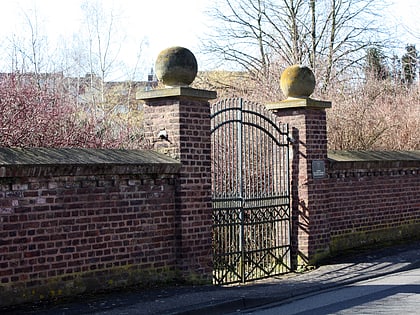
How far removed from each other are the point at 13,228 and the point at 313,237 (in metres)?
5.56

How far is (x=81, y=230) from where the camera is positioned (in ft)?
26.3

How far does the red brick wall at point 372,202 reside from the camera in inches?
477

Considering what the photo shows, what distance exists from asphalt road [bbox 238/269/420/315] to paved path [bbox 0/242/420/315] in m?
0.22

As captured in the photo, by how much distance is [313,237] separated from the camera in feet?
37.0

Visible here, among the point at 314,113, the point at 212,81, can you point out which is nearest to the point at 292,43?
the point at 212,81

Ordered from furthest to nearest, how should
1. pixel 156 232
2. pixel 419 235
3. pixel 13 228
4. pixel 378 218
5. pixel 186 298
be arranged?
pixel 419 235 < pixel 378 218 < pixel 156 232 < pixel 186 298 < pixel 13 228

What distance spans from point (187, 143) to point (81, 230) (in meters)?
2.05

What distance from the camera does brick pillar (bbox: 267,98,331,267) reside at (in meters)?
11.2

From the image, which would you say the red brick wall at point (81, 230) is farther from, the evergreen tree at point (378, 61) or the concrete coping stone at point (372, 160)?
the evergreen tree at point (378, 61)

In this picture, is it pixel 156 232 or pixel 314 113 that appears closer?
pixel 156 232

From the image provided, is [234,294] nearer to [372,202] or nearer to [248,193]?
[248,193]

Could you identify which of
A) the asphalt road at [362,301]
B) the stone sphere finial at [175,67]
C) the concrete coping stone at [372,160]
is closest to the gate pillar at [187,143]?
the stone sphere finial at [175,67]

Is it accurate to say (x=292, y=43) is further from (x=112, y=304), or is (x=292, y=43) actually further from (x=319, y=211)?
(x=112, y=304)

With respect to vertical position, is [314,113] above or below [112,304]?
above
